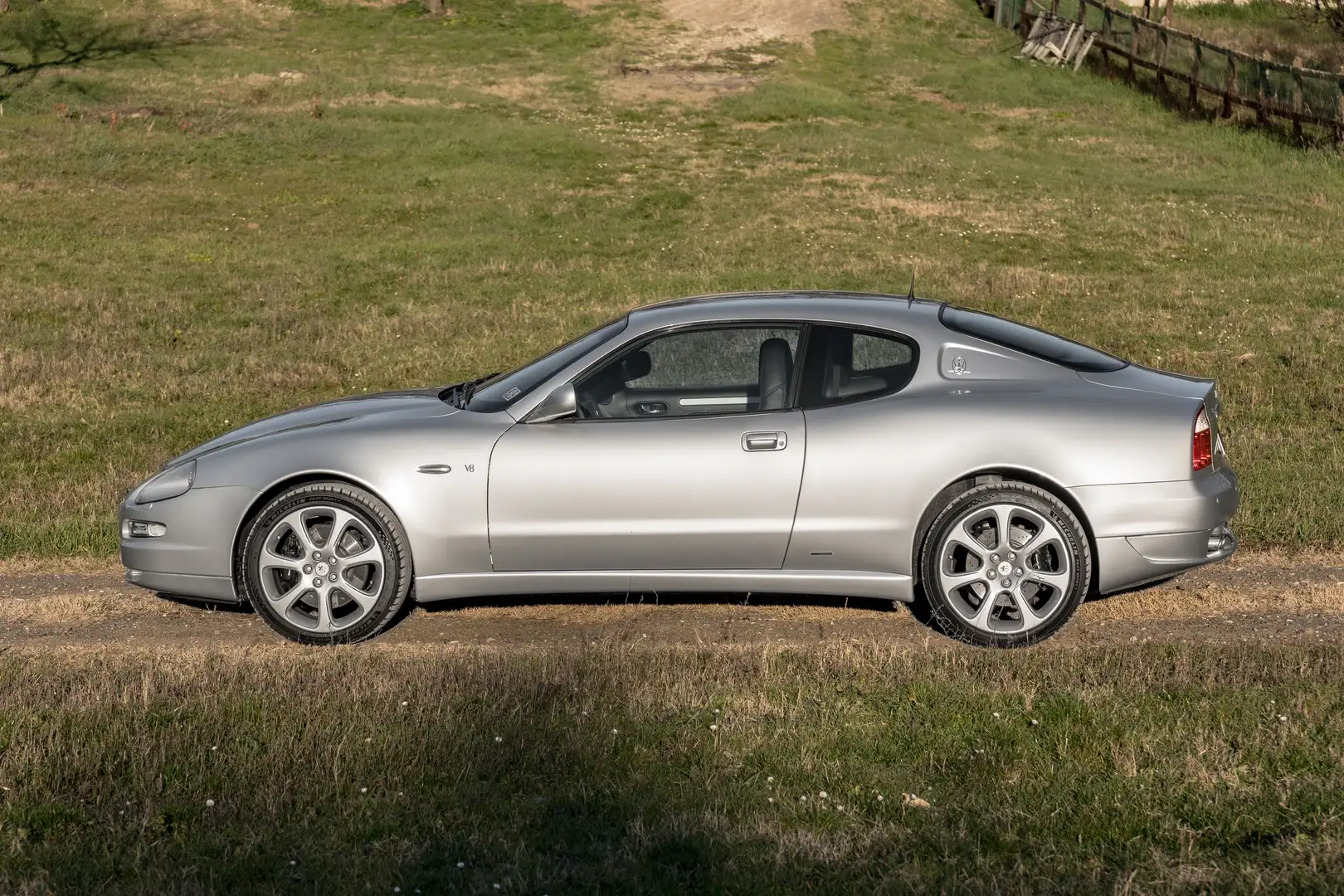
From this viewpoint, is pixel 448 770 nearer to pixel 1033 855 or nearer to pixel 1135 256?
pixel 1033 855

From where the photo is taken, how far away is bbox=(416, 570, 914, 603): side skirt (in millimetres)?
6465

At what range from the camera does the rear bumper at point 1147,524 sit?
6305mm

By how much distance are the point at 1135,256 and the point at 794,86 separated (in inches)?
597

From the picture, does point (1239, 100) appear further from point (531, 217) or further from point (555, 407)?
point (555, 407)

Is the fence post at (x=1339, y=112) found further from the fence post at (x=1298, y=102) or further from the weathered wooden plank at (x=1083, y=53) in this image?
the weathered wooden plank at (x=1083, y=53)

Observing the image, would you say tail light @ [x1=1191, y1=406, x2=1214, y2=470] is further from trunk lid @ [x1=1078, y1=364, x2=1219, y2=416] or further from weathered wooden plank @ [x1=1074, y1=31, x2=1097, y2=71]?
weathered wooden plank @ [x1=1074, y1=31, x2=1097, y2=71]

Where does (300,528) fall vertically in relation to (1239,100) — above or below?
below

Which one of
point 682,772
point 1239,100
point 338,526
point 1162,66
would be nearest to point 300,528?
point 338,526

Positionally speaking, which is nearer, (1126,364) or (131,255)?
(1126,364)

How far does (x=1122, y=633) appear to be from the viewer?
659 centimetres

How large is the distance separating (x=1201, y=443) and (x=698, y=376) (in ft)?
7.27

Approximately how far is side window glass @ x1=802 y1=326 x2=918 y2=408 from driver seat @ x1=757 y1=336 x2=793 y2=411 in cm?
9

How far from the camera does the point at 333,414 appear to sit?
704 centimetres

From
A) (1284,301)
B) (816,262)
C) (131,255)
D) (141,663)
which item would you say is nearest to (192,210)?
(131,255)
